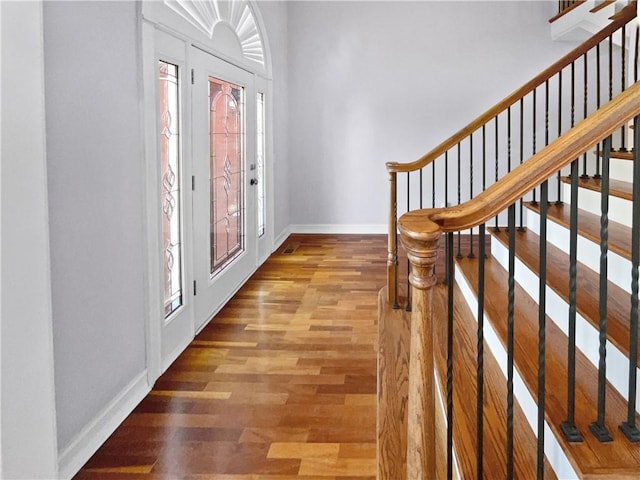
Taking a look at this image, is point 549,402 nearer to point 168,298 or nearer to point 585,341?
point 585,341

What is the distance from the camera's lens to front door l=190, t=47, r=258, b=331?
406cm

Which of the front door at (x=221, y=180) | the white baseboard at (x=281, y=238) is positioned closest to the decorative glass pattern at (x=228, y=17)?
the front door at (x=221, y=180)

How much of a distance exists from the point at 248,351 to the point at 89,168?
1.62m

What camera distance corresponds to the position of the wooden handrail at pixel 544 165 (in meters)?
1.54

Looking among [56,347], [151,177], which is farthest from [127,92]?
[56,347]

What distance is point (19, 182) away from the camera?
1921 millimetres

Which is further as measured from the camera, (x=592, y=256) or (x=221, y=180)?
(x=221, y=180)

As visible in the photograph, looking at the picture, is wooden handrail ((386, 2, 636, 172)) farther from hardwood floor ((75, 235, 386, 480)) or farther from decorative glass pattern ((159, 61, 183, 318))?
decorative glass pattern ((159, 61, 183, 318))

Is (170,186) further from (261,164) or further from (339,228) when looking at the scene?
(339,228)

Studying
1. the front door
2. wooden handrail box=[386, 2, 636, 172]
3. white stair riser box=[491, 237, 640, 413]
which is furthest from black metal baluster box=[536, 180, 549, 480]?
the front door

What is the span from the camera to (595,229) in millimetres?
2898

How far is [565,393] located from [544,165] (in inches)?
31.7

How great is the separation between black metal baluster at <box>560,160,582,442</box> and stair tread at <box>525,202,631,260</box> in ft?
2.64

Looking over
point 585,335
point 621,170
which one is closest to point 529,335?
point 585,335
